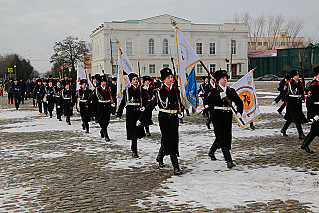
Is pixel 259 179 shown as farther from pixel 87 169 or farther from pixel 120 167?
pixel 87 169

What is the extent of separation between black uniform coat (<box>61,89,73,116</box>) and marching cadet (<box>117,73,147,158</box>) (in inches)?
284

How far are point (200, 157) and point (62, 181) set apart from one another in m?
3.34

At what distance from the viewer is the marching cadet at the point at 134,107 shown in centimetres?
928

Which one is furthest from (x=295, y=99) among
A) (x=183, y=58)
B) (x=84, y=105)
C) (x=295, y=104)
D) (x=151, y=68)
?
(x=151, y=68)

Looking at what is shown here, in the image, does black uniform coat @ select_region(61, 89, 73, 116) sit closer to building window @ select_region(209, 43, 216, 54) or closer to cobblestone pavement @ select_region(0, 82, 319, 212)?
cobblestone pavement @ select_region(0, 82, 319, 212)

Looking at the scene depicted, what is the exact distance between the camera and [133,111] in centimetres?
965

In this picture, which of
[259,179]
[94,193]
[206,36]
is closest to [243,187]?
[259,179]

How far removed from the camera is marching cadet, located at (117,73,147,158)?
9281 millimetres

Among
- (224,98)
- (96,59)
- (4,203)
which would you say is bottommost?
(4,203)

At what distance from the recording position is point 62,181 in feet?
23.3

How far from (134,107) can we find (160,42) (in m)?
62.8

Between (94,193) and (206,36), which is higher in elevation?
(206,36)

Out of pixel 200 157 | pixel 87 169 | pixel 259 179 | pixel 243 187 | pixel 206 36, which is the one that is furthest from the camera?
pixel 206 36

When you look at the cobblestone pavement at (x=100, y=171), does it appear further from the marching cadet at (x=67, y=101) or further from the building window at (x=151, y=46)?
the building window at (x=151, y=46)
